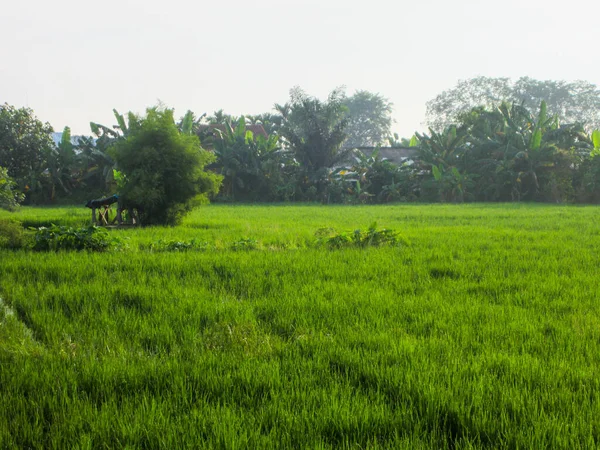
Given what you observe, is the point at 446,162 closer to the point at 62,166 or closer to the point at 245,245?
the point at 62,166

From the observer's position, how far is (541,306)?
3.62m

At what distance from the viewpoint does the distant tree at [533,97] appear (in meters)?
44.7

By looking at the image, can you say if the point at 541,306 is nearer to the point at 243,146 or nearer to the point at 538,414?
the point at 538,414

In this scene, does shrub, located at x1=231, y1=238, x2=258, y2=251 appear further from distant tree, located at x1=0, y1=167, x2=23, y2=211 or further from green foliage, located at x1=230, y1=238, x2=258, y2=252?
distant tree, located at x1=0, y1=167, x2=23, y2=211

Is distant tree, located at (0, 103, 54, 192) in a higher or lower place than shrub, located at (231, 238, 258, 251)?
higher

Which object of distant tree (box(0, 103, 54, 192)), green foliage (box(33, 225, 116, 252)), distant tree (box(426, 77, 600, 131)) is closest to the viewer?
green foliage (box(33, 225, 116, 252))

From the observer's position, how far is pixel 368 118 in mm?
50719

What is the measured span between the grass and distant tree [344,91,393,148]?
45.6m

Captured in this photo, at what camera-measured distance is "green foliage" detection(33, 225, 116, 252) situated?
645 centimetres

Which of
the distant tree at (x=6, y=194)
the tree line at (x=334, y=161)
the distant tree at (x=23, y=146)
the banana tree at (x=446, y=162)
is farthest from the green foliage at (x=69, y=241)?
the banana tree at (x=446, y=162)

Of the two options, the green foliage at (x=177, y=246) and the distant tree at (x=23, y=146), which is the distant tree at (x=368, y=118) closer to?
the distant tree at (x=23, y=146)

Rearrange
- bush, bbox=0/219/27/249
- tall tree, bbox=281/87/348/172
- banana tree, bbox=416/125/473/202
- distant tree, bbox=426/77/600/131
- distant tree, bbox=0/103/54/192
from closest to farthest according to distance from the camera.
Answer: bush, bbox=0/219/27/249 → distant tree, bbox=0/103/54/192 → banana tree, bbox=416/125/473/202 → tall tree, bbox=281/87/348/172 → distant tree, bbox=426/77/600/131

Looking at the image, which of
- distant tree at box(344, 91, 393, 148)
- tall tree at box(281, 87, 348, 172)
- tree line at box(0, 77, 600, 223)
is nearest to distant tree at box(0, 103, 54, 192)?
tree line at box(0, 77, 600, 223)

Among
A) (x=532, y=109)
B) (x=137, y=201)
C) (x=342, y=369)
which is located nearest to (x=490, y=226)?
(x=137, y=201)
